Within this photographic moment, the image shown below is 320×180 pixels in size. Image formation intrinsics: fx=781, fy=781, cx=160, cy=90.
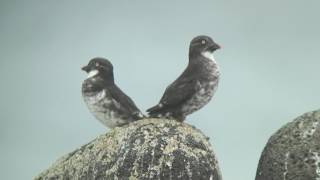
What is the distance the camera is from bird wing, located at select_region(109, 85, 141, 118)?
17781mm

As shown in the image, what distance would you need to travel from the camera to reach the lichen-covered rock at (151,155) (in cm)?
1302

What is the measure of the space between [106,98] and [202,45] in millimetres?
2879

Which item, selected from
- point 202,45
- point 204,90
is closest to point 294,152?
point 204,90

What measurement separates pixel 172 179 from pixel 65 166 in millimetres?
2602

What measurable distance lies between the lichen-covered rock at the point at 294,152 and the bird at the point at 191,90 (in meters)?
2.99

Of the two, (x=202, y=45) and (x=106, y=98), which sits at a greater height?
(x=202, y=45)

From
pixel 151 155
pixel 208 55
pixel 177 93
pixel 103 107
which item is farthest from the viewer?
pixel 208 55

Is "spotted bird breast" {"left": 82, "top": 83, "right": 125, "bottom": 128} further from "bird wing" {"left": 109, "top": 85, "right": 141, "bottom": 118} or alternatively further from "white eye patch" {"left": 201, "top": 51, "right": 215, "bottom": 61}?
"white eye patch" {"left": 201, "top": 51, "right": 215, "bottom": 61}

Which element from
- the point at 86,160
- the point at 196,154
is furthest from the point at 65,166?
the point at 196,154

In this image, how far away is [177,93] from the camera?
695 inches

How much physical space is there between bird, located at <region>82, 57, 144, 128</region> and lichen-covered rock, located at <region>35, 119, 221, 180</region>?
349 cm

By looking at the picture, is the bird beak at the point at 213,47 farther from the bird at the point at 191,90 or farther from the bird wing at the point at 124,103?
the bird wing at the point at 124,103

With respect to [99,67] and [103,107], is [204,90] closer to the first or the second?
[103,107]

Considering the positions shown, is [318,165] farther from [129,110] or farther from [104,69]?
[104,69]
